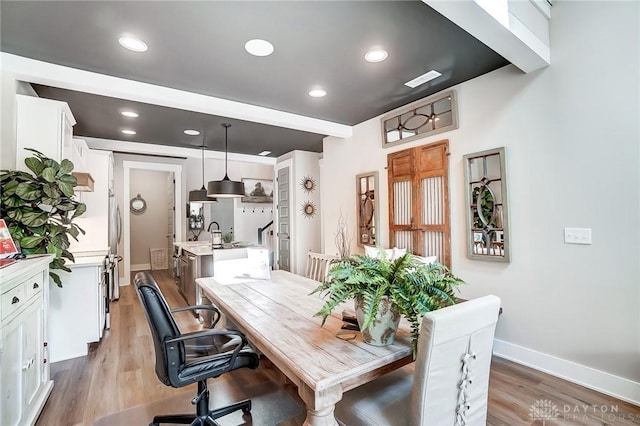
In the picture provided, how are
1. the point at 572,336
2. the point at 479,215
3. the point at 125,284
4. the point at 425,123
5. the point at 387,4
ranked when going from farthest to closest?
the point at 125,284, the point at 425,123, the point at 479,215, the point at 572,336, the point at 387,4

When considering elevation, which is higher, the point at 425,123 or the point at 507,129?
the point at 425,123

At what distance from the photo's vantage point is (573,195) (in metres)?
2.31

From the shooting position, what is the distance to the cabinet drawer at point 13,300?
1521 mm

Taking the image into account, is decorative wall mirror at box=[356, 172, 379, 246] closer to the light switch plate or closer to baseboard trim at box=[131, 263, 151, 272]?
the light switch plate

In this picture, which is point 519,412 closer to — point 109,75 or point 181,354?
point 181,354

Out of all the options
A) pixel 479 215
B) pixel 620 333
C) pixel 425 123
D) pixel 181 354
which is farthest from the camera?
pixel 425 123

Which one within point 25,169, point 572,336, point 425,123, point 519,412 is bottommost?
point 519,412

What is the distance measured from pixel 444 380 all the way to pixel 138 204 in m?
8.58

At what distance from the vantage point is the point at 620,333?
2113 millimetres

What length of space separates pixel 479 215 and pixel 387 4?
1.98 m

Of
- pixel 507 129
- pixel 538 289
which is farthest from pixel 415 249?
pixel 507 129

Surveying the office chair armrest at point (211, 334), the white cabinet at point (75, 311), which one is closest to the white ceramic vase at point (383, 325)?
the office chair armrest at point (211, 334)

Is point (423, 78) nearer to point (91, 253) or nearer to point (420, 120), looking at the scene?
point (420, 120)

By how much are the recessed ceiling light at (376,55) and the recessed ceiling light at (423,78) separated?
55 centimetres
